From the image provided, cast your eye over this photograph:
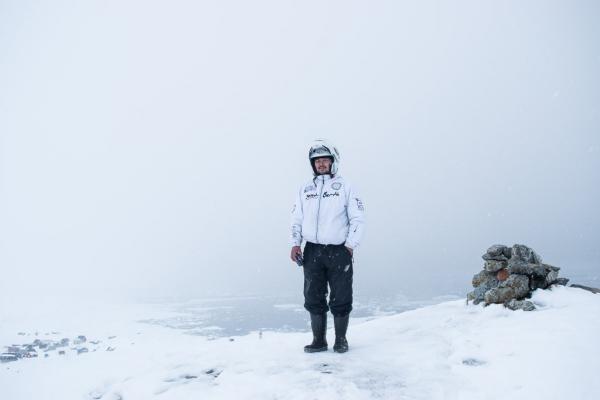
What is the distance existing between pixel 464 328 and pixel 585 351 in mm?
2325

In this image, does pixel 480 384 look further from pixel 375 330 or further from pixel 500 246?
pixel 500 246

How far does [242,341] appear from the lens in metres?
6.91

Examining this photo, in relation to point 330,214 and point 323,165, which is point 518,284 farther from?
point 323,165

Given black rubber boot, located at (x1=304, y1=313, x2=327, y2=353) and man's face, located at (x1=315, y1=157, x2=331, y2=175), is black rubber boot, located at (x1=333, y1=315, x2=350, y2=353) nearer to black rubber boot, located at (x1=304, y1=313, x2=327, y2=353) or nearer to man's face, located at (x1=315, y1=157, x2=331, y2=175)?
black rubber boot, located at (x1=304, y1=313, x2=327, y2=353)

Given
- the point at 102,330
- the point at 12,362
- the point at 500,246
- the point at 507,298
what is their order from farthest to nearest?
the point at 102,330, the point at 12,362, the point at 500,246, the point at 507,298

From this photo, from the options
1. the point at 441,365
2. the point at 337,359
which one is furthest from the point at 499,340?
the point at 337,359

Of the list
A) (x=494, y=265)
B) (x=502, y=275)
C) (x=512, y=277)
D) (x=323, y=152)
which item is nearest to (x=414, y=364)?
(x=323, y=152)

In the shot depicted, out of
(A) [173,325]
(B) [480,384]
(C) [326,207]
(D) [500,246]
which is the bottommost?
(A) [173,325]

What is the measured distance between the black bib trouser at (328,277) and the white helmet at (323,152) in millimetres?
1383

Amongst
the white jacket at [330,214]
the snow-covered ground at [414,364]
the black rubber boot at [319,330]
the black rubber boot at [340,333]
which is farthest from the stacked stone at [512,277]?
the black rubber boot at [319,330]

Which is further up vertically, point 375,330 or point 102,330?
point 375,330

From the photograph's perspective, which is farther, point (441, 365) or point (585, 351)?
point (441, 365)

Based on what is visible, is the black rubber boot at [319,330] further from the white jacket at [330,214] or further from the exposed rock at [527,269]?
the exposed rock at [527,269]

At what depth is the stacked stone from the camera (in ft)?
22.5
